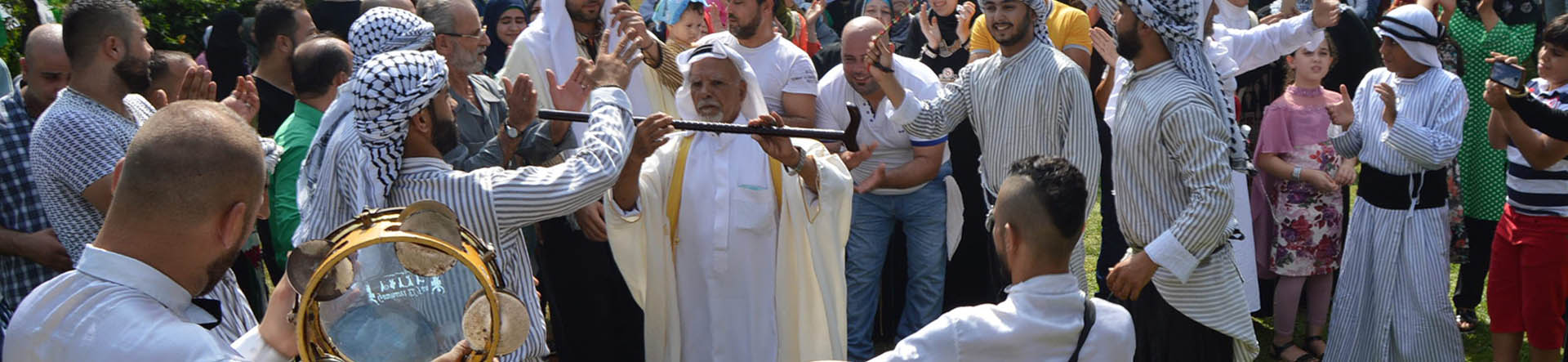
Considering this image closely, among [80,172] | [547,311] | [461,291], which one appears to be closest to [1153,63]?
[461,291]

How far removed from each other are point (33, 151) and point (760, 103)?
8.68ft

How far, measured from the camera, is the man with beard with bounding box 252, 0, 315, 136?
607 centimetres

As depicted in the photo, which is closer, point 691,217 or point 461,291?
point 461,291

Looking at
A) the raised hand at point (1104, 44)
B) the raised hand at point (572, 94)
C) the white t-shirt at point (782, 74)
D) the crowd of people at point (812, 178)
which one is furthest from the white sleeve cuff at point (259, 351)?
the raised hand at point (1104, 44)

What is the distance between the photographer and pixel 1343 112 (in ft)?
20.7

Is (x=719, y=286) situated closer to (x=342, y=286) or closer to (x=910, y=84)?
(x=910, y=84)

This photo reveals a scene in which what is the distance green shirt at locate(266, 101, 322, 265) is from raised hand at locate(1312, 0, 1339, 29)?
4824 mm

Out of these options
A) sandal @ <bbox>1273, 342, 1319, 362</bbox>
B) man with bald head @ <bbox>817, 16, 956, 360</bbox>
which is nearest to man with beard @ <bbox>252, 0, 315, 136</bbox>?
man with bald head @ <bbox>817, 16, 956, 360</bbox>

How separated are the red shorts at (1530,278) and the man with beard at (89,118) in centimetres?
583

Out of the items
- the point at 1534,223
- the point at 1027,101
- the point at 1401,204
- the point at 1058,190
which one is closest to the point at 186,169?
the point at 1058,190

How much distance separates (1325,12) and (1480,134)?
1789 millimetres

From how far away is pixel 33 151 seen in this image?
4.46m

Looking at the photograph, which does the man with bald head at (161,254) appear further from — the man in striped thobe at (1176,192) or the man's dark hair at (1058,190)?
the man in striped thobe at (1176,192)

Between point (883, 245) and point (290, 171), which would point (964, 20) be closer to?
point (883, 245)
